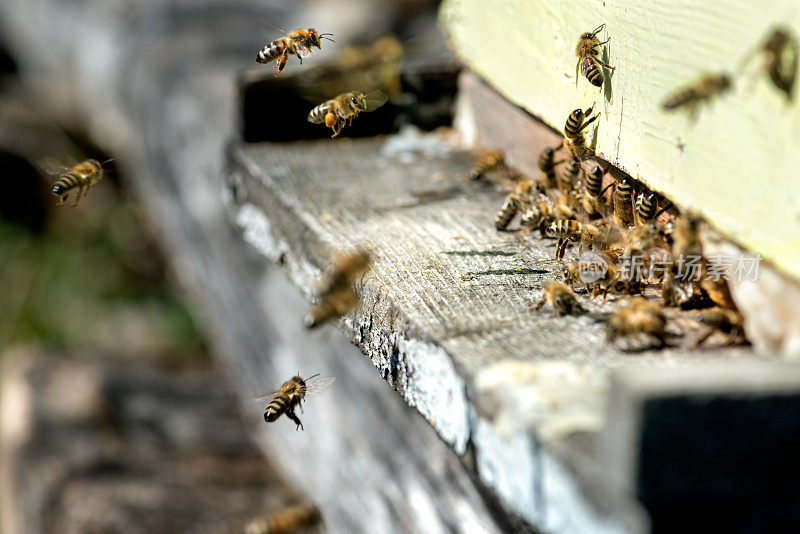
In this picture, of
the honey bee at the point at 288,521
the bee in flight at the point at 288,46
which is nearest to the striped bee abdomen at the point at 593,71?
the bee in flight at the point at 288,46

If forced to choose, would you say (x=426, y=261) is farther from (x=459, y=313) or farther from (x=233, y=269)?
(x=233, y=269)

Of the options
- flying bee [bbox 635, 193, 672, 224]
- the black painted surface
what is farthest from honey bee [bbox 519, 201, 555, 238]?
the black painted surface

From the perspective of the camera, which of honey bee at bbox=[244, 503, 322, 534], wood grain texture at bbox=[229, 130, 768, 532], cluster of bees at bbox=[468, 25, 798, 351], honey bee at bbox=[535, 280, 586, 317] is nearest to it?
wood grain texture at bbox=[229, 130, 768, 532]

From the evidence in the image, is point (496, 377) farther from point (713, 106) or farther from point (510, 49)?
point (510, 49)

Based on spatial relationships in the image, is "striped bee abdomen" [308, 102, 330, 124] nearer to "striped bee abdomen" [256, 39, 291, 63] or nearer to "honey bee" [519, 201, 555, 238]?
"striped bee abdomen" [256, 39, 291, 63]

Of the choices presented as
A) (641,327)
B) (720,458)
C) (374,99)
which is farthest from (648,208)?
(374,99)

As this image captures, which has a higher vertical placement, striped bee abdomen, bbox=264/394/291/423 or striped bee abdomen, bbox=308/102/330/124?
striped bee abdomen, bbox=308/102/330/124
